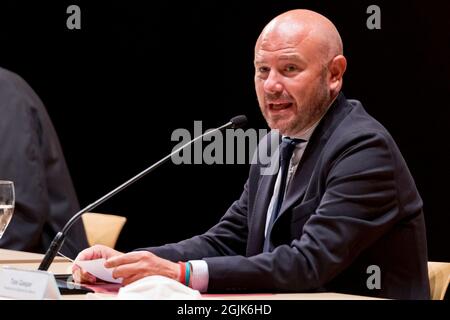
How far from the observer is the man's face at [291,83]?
8.30 ft

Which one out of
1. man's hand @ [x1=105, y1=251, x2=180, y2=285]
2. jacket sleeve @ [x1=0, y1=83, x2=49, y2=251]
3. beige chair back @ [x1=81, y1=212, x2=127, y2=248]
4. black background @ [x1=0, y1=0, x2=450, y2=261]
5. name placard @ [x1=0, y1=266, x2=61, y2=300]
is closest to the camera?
name placard @ [x1=0, y1=266, x2=61, y2=300]

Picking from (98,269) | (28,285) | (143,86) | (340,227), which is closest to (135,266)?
(98,269)

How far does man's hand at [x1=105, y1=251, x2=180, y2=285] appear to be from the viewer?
204 cm

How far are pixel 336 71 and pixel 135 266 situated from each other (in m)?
0.97

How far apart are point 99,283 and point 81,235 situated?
0.97 metres

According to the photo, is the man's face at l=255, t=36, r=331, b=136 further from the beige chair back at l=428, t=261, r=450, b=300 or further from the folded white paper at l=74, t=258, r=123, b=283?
the folded white paper at l=74, t=258, r=123, b=283

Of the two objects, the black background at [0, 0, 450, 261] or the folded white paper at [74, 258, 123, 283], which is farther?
the black background at [0, 0, 450, 261]

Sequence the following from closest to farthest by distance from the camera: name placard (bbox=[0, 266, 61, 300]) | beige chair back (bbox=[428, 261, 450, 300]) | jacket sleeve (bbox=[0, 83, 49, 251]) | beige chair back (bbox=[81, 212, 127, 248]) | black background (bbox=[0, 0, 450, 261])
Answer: name placard (bbox=[0, 266, 61, 300])
beige chair back (bbox=[428, 261, 450, 300])
jacket sleeve (bbox=[0, 83, 49, 251])
beige chair back (bbox=[81, 212, 127, 248])
black background (bbox=[0, 0, 450, 261])

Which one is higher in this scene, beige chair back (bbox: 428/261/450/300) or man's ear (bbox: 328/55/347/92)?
man's ear (bbox: 328/55/347/92)

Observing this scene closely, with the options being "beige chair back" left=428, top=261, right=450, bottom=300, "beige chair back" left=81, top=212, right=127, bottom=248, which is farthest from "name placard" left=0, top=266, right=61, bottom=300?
"beige chair back" left=81, top=212, right=127, bottom=248

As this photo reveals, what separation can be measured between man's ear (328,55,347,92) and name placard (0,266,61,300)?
1203 mm

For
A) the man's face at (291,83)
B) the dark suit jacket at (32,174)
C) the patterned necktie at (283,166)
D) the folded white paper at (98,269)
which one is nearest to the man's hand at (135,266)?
the folded white paper at (98,269)

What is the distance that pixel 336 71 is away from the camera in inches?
104

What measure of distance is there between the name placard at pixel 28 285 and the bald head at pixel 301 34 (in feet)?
3.55
